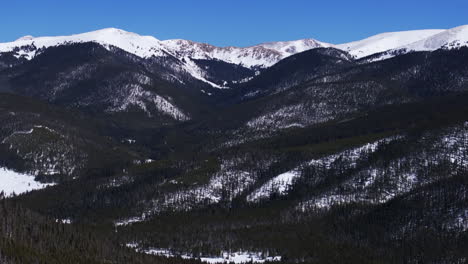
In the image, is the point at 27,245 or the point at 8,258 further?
the point at 27,245

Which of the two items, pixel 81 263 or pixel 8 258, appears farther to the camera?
pixel 81 263

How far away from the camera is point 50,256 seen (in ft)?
633

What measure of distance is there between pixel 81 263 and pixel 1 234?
27.6 metres

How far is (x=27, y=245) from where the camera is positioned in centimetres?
19650

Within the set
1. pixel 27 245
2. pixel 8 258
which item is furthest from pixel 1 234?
pixel 8 258

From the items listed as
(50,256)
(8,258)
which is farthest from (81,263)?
(8,258)

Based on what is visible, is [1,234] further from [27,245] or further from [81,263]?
[81,263]

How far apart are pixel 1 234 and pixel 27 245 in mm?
9341

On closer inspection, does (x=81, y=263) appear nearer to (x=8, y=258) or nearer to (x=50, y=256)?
(x=50, y=256)

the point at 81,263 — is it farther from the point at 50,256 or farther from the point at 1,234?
the point at 1,234

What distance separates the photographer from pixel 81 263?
19550 cm

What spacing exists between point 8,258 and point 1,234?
23448 mm

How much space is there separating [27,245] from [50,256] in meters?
9.53

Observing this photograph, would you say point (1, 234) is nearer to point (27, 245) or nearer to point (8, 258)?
point (27, 245)
